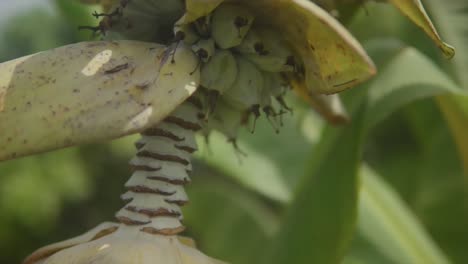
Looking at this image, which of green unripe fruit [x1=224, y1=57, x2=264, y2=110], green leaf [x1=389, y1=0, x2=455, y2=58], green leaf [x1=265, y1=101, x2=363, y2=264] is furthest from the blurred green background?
green leaf [x1=389, y1=0, x2=455, y2=58]

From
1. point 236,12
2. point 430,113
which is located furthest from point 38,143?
point 430,113

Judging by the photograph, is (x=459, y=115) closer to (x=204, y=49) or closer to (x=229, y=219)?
(x=204, y=49)

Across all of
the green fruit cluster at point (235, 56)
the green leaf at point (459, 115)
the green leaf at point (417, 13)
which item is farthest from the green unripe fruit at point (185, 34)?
the green leaf at point (459, 115)

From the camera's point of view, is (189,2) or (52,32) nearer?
(189,2)

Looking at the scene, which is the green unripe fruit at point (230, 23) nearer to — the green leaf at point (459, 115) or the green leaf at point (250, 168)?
the green leaf at point (459, 115)

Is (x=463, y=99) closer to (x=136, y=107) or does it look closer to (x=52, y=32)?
(x=136, y=107)

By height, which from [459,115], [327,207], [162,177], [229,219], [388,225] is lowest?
[229,219]

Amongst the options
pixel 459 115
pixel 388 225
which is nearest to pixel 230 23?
pixel 459 115
